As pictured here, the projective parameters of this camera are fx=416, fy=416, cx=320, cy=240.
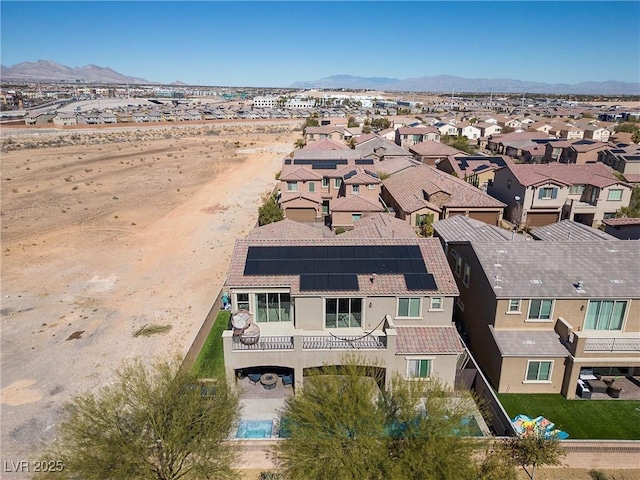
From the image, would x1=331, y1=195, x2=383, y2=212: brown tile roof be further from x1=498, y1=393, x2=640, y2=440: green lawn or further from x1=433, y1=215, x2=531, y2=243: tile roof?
x1=498, y1=393, x2=640, y2=440: green lawn

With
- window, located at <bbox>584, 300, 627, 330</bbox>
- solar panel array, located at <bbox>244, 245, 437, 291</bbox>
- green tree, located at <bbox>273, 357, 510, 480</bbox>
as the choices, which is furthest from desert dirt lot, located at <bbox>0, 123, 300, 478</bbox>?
window, located at <bbox>584, 300, 627, 330</bbox>

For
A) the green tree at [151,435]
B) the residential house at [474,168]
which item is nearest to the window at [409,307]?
the green tree at [151,435]

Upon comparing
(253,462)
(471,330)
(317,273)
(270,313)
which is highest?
(317,273)

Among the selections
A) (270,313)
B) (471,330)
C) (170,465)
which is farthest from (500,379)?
(170,465)

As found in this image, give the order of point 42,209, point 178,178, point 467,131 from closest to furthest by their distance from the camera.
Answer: point 42,209 → point 178,178 → point 467,131

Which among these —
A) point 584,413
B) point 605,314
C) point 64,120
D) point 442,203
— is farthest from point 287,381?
point 64,120

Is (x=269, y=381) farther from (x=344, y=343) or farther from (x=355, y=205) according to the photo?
(x=355, y=205)

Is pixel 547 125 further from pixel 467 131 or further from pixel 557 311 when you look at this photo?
pixel 557 311
